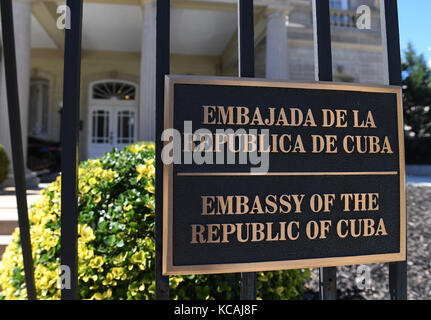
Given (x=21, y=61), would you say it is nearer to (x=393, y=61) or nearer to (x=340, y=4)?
(x=393, y=61)

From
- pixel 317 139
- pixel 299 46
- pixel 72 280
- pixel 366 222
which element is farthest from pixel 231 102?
pixel 299 46

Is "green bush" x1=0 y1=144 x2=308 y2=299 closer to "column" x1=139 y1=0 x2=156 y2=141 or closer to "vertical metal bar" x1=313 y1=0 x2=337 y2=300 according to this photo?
"vertical metal bar" x1=313 y1=0 x2=337 y2=300

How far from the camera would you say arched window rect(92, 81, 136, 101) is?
1465cm

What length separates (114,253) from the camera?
72.6 inches

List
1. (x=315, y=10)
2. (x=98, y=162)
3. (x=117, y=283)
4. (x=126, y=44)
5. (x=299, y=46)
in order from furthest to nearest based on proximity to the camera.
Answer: (x=126, y=44) < (x=299, y=46) < (x=98, y=162) < (x=117, y=283) < (x=315, y=10)

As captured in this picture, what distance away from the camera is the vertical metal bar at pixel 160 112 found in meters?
1.34

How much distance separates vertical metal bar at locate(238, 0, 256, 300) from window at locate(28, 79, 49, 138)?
15156mm

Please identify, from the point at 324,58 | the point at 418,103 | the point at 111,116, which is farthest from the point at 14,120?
the point at 418,103

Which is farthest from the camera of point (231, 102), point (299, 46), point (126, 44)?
point (126, 44)

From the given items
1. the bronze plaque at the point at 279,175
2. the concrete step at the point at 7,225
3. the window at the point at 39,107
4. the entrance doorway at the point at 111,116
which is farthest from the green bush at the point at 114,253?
the window at the point at 39,107

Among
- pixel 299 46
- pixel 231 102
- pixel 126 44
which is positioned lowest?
pixel 231 102

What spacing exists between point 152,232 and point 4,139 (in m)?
8.43

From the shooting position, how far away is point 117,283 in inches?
70.3
